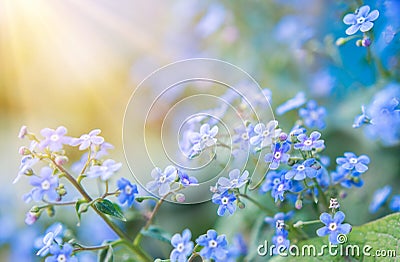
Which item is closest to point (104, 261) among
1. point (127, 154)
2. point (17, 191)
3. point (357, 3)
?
point (127, 154)

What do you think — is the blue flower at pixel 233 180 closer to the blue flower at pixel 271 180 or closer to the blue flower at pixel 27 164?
the blue flower at pixel 271 180

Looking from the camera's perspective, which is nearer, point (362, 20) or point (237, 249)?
point (362, 20)

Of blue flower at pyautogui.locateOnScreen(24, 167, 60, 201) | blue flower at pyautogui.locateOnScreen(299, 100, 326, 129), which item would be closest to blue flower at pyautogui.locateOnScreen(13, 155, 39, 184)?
blue flower at pyautogui.locateOnScreen(24, 167, 60, 201)

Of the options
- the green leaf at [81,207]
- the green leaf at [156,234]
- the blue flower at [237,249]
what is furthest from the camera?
the blue flower at [237,249]

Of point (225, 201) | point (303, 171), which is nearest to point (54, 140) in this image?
point (225, 201)

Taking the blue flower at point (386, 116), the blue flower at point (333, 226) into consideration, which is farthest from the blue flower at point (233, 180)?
the blue flower at point (386, 116)

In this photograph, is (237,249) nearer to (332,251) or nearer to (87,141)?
(332,251)

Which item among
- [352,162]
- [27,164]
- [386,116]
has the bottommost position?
[27,164]
